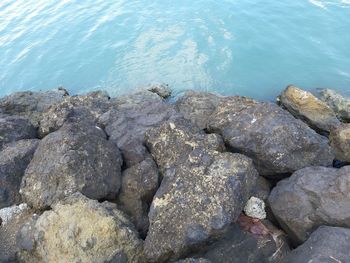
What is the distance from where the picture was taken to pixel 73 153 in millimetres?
5363

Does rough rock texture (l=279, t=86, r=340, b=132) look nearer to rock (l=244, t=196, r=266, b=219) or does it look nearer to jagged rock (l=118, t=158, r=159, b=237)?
rock (l=244, t=196, r=266, b=219)

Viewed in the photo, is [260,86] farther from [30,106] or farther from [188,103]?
[30,106]

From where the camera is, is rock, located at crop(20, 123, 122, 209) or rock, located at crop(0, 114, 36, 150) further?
rock, located at crop(0, 114, 36, 150)

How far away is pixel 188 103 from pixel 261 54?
3387 millimetres

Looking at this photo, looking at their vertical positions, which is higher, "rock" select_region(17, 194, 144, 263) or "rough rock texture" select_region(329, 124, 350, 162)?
"rock" select_region(17, 194, 144, 263)

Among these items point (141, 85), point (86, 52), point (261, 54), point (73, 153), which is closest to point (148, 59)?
point (141, 85)

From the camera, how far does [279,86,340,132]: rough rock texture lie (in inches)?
290

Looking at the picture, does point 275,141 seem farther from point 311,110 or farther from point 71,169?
point 71,169

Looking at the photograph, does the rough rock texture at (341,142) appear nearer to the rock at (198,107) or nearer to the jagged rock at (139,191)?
the rock at (198,107)

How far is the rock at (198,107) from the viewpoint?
7.30 meters

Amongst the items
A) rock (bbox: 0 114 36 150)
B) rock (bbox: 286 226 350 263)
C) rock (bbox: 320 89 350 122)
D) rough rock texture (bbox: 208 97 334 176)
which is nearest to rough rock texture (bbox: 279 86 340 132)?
rock (bbox: 320 89 350 122)

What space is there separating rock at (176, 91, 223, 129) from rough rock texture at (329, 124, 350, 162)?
214 cm

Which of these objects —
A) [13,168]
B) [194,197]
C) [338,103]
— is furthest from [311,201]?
[13,168]

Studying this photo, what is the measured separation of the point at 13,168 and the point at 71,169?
107cm
